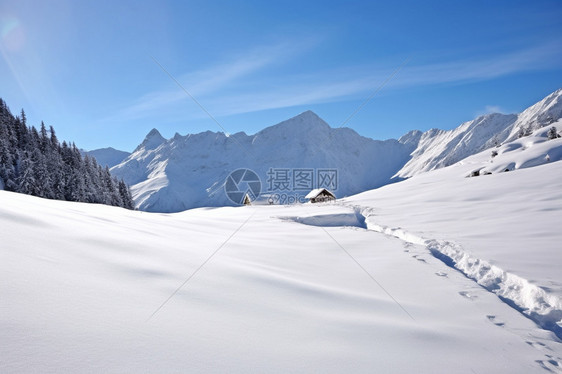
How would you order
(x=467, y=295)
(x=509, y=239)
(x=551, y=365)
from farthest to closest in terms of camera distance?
1. (x=509, y=239)
2. (x=467, y=295)
3. (x=551, y=365)

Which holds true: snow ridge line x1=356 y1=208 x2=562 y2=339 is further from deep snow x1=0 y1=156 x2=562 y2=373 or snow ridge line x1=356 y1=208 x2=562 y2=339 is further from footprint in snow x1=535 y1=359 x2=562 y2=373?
footprint in snow x1=535 y1=359 x2=562 y2=373

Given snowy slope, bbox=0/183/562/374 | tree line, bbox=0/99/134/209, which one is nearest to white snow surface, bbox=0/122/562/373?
snowy slope, bbox=0/183/562/374

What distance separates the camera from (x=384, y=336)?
3191mm

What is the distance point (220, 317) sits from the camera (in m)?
3.00

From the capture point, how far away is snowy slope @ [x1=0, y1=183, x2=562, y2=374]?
6.69 ft

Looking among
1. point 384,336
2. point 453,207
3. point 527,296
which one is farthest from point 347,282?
point 453,207

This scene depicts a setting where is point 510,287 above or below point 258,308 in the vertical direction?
below

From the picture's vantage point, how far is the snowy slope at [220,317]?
204 centimetres

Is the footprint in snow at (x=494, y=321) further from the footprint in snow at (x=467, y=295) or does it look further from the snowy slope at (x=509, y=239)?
the snowy slope at (x=509, y=239)

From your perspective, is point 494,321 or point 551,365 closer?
point 551,365

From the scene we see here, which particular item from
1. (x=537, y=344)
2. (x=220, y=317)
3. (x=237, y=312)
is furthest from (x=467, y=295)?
(x=220, y=317)

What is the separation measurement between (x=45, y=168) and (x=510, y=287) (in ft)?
158

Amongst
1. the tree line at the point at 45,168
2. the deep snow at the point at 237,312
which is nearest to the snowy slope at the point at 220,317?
the deep snow at the point at 237,312

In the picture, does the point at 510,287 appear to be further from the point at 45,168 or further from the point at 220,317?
the point at 45,168
